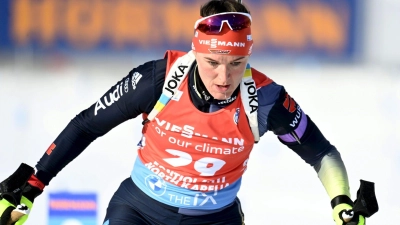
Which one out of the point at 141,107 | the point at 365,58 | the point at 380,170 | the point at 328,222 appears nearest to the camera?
the point at 141,107

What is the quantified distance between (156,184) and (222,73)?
0.64 m

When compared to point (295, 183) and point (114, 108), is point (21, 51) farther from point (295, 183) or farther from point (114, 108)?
point (114, 108)

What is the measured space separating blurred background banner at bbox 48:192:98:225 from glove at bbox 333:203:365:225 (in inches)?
86.2

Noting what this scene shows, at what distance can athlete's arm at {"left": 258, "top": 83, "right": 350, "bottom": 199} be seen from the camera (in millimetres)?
3305

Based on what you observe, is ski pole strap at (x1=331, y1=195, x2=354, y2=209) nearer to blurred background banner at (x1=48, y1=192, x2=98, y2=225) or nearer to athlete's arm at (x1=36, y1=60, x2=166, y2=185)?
athlete's arm at (x1=36, y1=60, x2=166, y2=185)

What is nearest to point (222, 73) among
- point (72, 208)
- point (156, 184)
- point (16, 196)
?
point (156, 184)

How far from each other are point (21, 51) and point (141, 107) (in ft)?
11.8

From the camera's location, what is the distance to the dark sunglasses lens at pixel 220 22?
3.27 metres

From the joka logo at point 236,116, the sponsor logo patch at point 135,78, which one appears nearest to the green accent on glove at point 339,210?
the joka logo at point 236,116

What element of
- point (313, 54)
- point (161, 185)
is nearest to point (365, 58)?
point (313, 54)

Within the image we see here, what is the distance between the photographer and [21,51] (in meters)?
6.58

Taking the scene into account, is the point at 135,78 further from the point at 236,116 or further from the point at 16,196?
the point at 16,196

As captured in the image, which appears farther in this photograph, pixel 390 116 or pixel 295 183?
pixel 390 116

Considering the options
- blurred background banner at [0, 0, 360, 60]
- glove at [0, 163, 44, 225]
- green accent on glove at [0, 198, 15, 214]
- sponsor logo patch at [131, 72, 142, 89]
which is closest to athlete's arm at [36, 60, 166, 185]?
sponsor logo patch at [131, 72, 142, 89]
